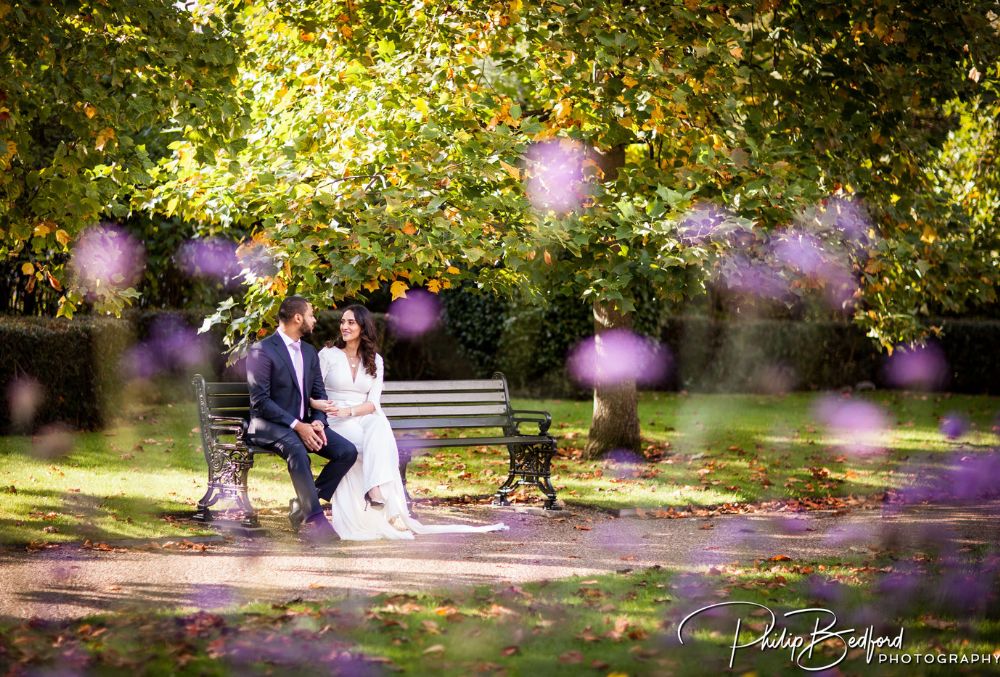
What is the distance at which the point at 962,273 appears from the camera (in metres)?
10.5

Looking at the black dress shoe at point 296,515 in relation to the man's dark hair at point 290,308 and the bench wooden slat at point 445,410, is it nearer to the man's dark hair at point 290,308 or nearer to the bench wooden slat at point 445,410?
the man's dark hair at point 290,308

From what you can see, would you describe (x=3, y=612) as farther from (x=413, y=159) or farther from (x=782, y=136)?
(x=782, y=136)

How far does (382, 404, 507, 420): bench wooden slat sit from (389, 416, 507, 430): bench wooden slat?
0.05 m

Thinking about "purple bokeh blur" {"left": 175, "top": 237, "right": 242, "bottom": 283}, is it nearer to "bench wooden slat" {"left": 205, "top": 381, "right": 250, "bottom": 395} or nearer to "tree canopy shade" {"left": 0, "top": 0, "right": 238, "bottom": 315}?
"bench wooden slat" {"left": 205, "top": 381, "right": 250, "bottom": 395}

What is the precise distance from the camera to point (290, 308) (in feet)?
26.3

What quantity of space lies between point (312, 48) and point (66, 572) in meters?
6.09

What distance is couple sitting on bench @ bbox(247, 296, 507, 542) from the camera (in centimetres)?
777

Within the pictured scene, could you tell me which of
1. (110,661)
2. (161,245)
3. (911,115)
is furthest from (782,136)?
(161,245)

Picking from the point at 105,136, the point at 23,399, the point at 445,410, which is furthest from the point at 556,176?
the point at 23,399

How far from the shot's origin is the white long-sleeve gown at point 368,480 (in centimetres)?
788

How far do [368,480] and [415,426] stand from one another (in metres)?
1.37

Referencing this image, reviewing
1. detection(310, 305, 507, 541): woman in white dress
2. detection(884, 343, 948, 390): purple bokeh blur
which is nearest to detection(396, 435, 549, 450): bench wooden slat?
detection(310, 305, 507, 541): woman in white dress

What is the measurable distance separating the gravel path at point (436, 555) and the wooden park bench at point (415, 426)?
47 cm
